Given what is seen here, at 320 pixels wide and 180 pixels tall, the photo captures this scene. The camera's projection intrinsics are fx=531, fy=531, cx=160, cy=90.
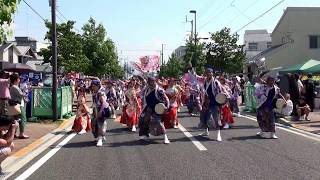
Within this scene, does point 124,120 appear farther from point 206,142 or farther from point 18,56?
point 18,56

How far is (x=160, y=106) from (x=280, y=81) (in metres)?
11.8

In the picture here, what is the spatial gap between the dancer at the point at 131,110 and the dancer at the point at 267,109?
14.2 ft

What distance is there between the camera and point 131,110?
17.2m

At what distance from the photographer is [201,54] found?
6588 cm

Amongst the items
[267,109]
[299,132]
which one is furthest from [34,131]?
[299,132]

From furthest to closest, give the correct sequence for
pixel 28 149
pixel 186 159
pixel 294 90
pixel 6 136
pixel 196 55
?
1. pixel 196 55
2. pixel 294 90
3. pixel 28 149
4. pixel 186 159
5. pixel 6 136

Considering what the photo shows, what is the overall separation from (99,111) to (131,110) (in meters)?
3.84

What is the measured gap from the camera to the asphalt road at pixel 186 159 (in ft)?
30.1

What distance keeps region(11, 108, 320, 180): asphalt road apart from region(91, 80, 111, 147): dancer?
1.16 ft

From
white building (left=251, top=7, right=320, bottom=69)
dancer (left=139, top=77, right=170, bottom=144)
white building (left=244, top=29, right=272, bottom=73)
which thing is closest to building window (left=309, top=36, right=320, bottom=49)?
white building (left=251, top=7, right=320, bottom=69)

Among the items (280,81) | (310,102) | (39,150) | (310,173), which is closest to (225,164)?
(310,173)

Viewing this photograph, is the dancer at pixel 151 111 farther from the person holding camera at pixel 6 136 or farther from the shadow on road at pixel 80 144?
the person holding camera at pixel 6 136

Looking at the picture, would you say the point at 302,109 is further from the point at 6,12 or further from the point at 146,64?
the point at 146,64

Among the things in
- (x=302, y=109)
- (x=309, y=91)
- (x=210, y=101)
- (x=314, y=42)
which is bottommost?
(x=302, y=109)
